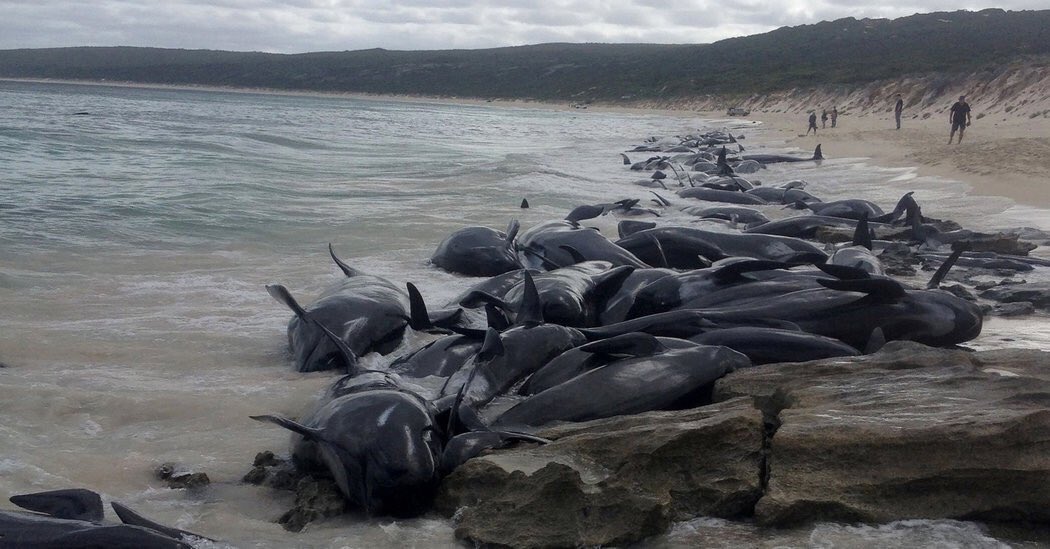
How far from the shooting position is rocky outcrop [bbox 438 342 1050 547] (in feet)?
11.4

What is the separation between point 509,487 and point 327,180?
15186mm

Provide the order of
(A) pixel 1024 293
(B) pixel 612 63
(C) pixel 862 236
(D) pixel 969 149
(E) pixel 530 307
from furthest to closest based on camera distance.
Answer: (B) pixel 612 63, (D) pixel 969 149, (C) pixel 862 236, (A) pixel 1024 293, (E) pixel 530 307

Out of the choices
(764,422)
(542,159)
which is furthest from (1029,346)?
(542,159)

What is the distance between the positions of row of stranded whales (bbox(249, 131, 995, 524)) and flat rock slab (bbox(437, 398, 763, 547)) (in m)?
0.26

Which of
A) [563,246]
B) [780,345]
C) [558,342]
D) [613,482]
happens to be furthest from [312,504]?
[563,246]

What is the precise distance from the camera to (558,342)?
5363 millimetres

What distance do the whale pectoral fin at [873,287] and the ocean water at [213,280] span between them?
28.8 inches

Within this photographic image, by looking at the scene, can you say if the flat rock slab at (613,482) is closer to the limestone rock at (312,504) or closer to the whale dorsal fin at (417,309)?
the limestone rock at (312,504)

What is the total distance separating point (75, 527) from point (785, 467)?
8.23ft

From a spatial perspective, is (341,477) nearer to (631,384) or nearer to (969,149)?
(631,384)

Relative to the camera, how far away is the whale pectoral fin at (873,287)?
523 centimetres

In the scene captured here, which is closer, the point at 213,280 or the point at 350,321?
the point at 350,321

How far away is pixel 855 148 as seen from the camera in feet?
80.8

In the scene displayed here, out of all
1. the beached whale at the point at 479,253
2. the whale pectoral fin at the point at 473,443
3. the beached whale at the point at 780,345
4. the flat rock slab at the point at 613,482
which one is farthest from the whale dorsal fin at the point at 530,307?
the beached whale at the point at 479,253
